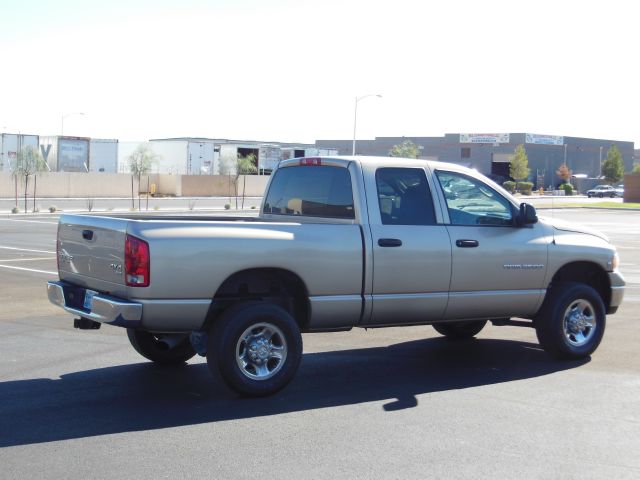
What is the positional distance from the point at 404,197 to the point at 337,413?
234cm

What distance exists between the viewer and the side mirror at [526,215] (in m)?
8.85

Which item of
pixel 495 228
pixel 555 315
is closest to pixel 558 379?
pixel 555 315

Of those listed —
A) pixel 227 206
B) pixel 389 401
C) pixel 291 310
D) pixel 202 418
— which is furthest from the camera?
pixel 227 206

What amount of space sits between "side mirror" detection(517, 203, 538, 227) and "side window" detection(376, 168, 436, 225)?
97cm

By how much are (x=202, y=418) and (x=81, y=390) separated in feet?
4.60

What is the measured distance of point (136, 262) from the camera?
7.00 m

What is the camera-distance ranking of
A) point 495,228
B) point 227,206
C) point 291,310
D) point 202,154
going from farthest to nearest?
point 202,154
point 227,206
point 495,228
point 291,310

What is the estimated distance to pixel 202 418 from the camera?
6859mm

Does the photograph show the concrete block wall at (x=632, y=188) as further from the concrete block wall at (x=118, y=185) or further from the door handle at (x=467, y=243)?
the door handle at (x=467, y=243)

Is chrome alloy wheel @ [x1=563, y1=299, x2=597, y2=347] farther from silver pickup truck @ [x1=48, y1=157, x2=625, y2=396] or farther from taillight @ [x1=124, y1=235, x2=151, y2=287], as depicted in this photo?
taillight @ [x1=124, y1=235, x2=151, y2=287]

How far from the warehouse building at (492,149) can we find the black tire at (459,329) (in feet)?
329

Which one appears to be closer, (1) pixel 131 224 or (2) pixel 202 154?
(1) pixel 131 224

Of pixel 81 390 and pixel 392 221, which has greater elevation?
pixel 392 221

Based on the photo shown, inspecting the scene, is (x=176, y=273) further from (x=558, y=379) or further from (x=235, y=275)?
(x=558, y=379)
